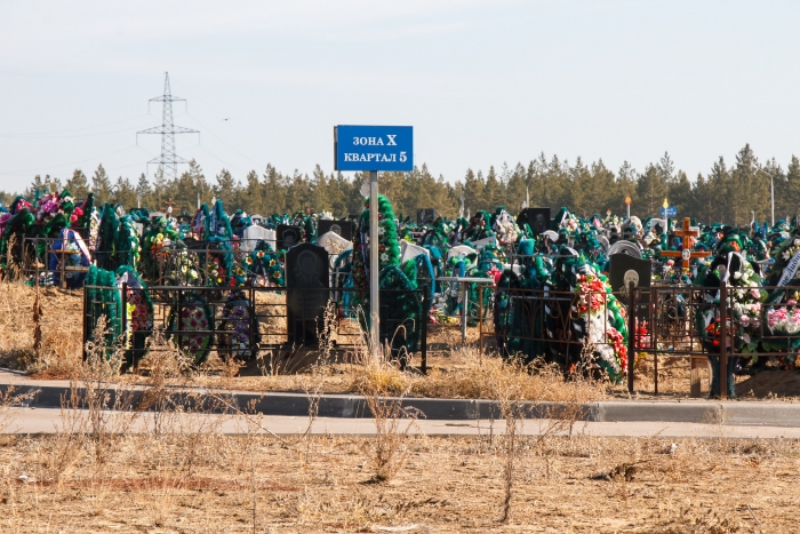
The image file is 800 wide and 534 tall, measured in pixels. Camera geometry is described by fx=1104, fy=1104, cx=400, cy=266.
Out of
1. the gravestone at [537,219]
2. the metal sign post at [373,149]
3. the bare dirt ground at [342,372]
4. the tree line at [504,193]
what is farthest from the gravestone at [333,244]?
the tree line at [504,193]

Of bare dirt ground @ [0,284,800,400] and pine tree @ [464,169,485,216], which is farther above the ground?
pine tree @ [464,169,485,216]

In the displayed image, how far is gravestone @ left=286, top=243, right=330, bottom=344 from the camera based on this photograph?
14.5 m

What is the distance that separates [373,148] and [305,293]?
128 inches

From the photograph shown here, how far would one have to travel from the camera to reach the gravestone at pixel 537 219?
123 ft

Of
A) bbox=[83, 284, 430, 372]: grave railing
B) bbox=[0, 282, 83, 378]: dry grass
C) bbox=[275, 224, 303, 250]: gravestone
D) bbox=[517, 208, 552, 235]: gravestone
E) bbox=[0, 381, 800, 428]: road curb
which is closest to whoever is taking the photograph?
bbox=[0, 381, 800, 428]: road curb

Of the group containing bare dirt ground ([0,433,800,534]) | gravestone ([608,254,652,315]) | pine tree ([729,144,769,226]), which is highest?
pine tree ([729,144,769,226])

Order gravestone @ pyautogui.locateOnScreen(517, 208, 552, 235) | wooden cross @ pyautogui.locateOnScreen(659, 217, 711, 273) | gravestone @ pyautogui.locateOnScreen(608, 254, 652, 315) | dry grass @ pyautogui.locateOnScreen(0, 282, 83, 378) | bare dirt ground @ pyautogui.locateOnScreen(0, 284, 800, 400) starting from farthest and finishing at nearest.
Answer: gravestone @ pyautogui.locateOnScreen(517, 208, 552, 235)
wooden cross @ pyautogui.locateOnScreen(659, 217, 711, 273)
gravestone @ pyautogui.locateOnScreen(608, 254, 652, 315)
dry grass @ pyautogui.locateOnScreen(0, 282, 83, 378)
bare dirt ground @ pyautogui.locateOnScreen(0, 284, 800, 400)

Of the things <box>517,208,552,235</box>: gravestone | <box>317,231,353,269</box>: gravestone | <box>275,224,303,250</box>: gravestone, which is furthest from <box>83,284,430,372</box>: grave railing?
<box>517,208,552,235</box>: gravestone

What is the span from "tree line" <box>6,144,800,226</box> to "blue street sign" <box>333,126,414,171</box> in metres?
80.3

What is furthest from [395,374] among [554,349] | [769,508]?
[769,508]

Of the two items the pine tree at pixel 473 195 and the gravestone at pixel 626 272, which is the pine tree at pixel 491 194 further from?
the gravestone at pixel 626 272

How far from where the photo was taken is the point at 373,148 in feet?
38.8

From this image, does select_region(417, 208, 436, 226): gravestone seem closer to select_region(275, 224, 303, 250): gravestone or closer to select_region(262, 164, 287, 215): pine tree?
select_region(275, 224, 303, 250): gravestone

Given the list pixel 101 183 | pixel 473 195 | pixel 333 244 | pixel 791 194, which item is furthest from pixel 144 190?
pixel 333 244
